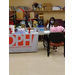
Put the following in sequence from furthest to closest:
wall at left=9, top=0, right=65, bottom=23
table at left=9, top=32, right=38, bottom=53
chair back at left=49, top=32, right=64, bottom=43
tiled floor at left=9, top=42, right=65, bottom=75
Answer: wall at left=9, top=0, right=65, bottom=23 → table at left=9, top=32, right=38, bottom=53 → chair back at left=49, top=32, right=64, bottom=43 → tiled floor at left=9, top=42, right=65, bottom=75

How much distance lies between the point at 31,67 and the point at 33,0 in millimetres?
5482

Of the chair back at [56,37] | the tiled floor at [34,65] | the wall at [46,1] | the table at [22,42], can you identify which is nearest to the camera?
the tiled floor at [34,65]

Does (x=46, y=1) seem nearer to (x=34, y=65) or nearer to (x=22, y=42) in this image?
(x=22, y=42)

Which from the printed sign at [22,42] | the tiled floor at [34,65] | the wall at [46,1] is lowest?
the tiled floor at [34,65]

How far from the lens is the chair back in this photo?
3.74 m

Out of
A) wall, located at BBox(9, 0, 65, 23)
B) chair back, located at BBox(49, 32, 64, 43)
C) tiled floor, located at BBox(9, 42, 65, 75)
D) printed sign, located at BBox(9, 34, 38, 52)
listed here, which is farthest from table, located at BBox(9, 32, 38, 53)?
wall, located at BBox(9, 0, 65, 23)

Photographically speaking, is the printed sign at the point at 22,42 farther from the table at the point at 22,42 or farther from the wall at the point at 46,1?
the wall at the point at 46,1

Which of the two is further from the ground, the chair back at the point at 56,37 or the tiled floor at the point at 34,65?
the chair back at the point at 56,37

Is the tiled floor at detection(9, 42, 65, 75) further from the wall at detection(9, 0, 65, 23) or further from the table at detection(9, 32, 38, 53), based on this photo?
the wall at detection(9, 0, 65, 23)

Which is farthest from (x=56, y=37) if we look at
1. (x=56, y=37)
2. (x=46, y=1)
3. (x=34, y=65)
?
(x=46, y=1)

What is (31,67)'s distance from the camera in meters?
3.06

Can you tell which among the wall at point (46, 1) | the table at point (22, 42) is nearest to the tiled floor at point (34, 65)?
the table at point (22, 42)

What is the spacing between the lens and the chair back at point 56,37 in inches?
147
